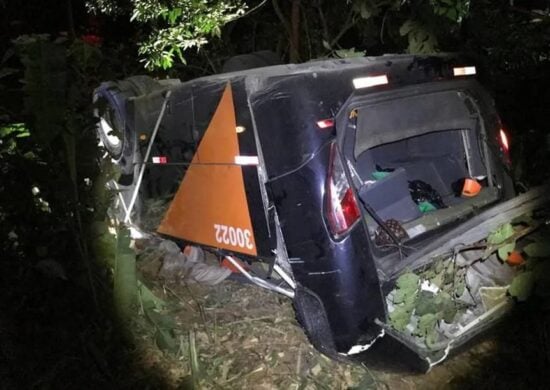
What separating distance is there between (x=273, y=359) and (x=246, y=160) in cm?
125

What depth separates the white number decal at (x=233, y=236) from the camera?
10.2ft

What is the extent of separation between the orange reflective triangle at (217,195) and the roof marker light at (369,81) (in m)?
0.78

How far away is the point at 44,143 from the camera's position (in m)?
3.04

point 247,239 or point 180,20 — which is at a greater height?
point 180,20

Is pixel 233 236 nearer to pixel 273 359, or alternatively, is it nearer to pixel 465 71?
pixel 273 359

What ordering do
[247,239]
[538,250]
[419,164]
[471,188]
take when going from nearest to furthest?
[538,250] → [247,239] → [471,188] → [419,164]

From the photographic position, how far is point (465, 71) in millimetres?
3336

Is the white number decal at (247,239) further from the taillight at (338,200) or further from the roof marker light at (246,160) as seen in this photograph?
the taillight at (338,200)

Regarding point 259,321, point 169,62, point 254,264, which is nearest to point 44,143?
point 254,264

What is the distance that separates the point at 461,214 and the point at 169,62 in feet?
14.6

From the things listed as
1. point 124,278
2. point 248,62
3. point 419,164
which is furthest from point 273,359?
point 248,62

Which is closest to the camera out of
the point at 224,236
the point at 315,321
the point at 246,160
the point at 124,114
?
the point at 315,321

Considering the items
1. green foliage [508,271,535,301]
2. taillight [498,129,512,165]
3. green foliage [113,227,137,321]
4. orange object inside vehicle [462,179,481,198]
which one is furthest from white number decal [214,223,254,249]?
taillight [498,129,512,165]

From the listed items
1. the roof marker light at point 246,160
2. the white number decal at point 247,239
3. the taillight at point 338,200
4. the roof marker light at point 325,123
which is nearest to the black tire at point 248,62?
the roof marker light at point 246,160
